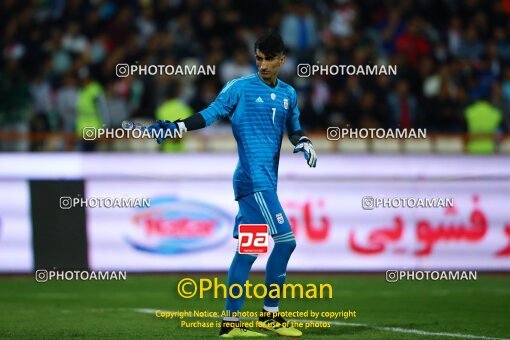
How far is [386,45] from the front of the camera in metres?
22.6

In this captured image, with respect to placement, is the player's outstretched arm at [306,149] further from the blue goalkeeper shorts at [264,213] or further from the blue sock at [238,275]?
the blue sock at [238,275]

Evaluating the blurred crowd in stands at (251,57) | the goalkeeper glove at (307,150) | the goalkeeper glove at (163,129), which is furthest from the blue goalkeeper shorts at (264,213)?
the blurred crowd in stands at (251,57)

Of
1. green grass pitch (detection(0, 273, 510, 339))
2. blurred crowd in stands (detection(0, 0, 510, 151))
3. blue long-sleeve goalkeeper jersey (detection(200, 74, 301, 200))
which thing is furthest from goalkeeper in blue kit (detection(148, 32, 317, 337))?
blurred crowd in stands (detection(0, 0, 510, 151))

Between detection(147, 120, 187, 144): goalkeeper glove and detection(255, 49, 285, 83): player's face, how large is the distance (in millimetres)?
1020

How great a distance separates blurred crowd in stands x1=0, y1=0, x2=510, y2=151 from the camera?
64.2ft

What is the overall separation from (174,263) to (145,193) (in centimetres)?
112

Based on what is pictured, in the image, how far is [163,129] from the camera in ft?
35.0

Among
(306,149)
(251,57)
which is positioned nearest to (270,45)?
(306,149)

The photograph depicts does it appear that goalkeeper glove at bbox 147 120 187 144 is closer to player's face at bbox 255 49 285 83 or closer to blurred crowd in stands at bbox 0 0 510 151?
player's face at bbox 255 49 285 83

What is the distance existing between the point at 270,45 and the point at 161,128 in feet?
4.20

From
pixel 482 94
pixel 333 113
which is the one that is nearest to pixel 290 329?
pixel 333 113

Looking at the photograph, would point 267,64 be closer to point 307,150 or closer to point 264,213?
point 307,150

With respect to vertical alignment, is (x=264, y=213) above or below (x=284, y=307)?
above

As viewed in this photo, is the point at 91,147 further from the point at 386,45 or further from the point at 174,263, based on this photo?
the point at 386,45
